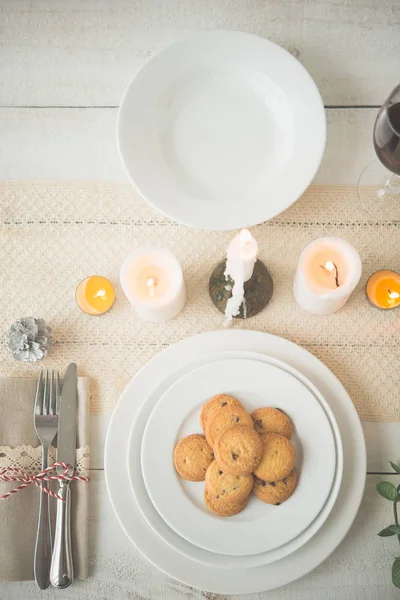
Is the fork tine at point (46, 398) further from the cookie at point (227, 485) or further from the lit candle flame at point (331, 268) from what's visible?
the lit candle flame at point (331, 268)

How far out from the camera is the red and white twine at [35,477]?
0.81 m

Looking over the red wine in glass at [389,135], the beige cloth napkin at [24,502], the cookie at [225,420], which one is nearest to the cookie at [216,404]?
the cookie at [225,420]

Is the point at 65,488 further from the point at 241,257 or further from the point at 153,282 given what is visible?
the point at 241,257

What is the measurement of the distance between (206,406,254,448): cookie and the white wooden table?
0.48m

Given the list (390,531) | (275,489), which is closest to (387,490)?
(390,531)

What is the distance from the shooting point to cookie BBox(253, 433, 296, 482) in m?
0.73

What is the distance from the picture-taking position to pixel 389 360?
2.89ft

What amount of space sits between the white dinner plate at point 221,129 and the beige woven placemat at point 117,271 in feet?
0.30

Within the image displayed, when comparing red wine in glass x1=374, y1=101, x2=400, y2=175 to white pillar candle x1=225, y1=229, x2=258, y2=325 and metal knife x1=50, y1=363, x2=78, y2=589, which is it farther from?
metal knife x1=50, y1=363, x2=78, y2=589

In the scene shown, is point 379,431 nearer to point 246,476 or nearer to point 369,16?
point 246,476

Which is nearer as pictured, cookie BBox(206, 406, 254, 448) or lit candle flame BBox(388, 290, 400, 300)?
cookie BBox(206, 406, 254, 448)

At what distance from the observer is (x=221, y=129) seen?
2.94 ft

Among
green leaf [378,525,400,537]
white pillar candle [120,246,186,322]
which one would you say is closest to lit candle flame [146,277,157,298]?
white pillar candle [120,246,186,322]

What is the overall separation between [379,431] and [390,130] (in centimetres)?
51
